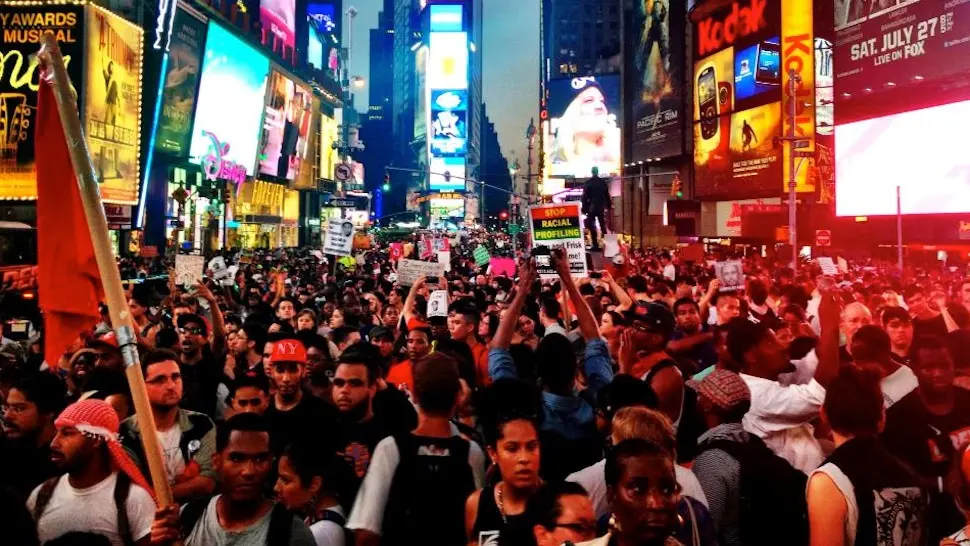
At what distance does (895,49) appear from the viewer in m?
41.1

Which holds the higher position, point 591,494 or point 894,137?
point 894,137

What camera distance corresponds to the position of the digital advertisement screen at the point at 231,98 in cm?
5169

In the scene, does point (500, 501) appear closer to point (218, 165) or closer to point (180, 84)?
point (180, 84)

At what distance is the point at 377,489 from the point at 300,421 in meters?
1.74

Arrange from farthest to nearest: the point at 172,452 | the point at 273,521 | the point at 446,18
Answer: the point at 446,18 → the point at 172,452 → the point at 273,521

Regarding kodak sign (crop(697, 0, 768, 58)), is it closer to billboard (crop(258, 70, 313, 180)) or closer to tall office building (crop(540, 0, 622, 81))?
billboard (crop(258, 70, 313, 180))

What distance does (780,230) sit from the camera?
31031mm

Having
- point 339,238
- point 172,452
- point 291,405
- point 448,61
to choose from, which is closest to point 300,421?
point 291,405

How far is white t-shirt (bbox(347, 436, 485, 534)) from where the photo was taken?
3889 millimetres

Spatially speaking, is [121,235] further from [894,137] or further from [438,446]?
[438,446]

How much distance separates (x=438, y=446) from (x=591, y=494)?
2.61 feet

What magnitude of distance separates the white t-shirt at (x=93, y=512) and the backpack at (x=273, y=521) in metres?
0.22

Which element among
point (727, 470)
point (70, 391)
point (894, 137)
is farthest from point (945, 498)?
point (894, 137)

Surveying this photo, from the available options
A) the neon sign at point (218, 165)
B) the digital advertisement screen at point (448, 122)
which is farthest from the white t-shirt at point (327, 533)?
the digital advertisement screen at point (448, 122)
